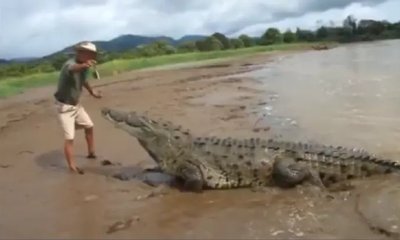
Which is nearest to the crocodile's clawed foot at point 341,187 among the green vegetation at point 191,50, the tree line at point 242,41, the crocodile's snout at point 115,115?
the crocodile's snout at point 115,115

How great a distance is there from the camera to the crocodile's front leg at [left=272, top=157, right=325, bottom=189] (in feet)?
21.1

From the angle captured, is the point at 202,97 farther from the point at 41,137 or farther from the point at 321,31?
the point at 321,31

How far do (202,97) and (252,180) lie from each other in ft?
32.3

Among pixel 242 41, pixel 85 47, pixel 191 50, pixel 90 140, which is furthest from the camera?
pixel 242 41

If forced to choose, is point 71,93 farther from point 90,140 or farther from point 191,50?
→ point 191,50

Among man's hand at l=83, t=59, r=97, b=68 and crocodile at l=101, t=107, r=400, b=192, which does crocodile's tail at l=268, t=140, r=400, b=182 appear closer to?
crocodile at l=101, t=107, r=400, b=192

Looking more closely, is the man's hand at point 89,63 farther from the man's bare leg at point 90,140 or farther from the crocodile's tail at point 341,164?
the crocodile's tail at point 341,164

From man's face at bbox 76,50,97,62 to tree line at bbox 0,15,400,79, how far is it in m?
26.3

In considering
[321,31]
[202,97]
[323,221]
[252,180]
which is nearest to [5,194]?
[252,180]

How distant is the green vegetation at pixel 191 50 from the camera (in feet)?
101

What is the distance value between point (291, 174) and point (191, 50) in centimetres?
5152

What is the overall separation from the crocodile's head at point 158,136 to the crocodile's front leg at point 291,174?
1100 millimetres

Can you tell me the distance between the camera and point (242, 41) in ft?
226

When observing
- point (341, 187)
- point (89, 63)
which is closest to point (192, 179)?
point (341, 187)
